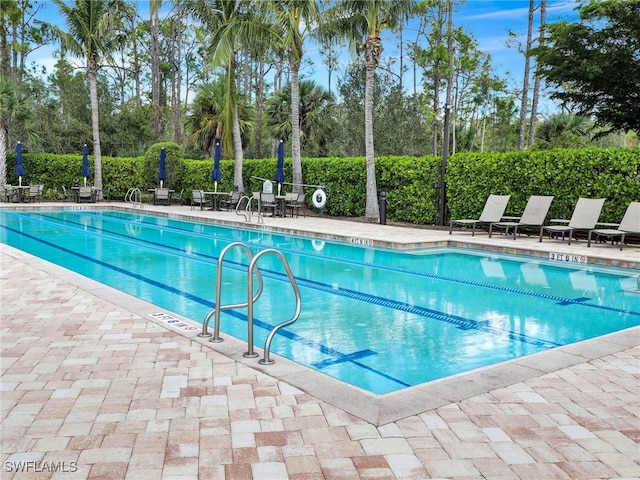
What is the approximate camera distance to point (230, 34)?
1878 centimetres

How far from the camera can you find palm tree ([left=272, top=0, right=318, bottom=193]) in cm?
1723

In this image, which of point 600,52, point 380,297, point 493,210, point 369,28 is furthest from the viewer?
point 600,52

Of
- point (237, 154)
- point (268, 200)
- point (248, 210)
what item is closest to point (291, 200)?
point (268, 200)

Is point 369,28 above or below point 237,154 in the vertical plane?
above

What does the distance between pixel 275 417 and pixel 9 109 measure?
23.6 metres

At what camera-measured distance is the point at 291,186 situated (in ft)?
65.1

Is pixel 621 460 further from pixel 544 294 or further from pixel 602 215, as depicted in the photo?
pixel 602 215

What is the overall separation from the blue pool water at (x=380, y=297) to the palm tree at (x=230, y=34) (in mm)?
8201

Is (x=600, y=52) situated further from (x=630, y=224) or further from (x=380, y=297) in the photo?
(x=380, y=297)

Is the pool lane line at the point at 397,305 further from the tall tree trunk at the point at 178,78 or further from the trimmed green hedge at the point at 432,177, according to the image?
the tall tree trunk at the point at 178,78

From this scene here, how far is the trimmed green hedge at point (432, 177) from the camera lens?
38.6ft

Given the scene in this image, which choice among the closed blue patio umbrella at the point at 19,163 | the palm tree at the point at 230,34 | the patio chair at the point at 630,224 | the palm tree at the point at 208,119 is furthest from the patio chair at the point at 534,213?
the palm tree at the point at 208,119

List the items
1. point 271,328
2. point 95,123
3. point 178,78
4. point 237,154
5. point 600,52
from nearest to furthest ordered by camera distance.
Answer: point 271,328 < point 600,52 < point 237,154 < point 95,123 < point 178,78

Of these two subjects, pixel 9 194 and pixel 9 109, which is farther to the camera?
pixel 9 109
